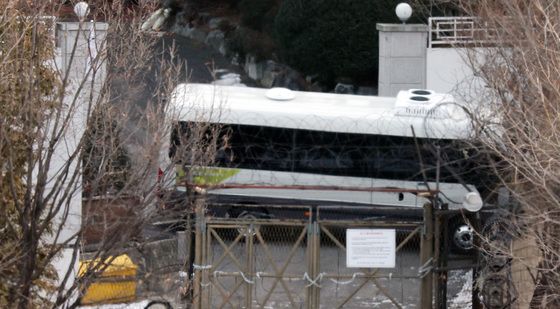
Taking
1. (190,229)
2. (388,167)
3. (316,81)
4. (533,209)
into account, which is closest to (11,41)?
(190,229)

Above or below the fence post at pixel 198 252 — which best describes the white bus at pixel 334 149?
above

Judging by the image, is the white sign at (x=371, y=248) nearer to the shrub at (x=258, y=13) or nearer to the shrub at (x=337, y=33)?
the shrub at (x=337, y=33)

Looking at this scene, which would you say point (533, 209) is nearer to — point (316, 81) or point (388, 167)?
point (388, 167)

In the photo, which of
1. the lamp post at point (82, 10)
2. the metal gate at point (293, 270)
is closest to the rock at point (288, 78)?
the metal gate at point (293, 270)

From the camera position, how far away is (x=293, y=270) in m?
16.4

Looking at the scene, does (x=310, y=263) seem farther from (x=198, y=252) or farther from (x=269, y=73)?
(x=269, y=73)

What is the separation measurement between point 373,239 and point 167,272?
2749 mm

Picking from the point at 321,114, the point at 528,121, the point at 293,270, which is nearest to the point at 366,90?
the point at 321,114

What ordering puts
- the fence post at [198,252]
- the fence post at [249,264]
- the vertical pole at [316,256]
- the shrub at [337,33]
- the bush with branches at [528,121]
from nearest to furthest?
1. the bush with branches at [528,121]
2. the fence post at [249,264]
3. the vertical pole at [316,256]
4. the fence post at [198,252]
5. the shrub at [337,33]

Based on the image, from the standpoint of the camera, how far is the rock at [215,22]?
36.5 m

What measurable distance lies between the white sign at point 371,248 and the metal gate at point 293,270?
12 centimetres

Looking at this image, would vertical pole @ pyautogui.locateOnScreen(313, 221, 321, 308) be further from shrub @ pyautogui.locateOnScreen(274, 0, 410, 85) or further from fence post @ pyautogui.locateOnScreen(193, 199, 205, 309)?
shrub @ pyautogui.locateOnScreen(274, 0, 410, 85)

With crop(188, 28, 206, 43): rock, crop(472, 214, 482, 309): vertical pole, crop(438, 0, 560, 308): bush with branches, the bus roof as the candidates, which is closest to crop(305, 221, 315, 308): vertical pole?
crop(472, 214, 482, 309): vertical pole

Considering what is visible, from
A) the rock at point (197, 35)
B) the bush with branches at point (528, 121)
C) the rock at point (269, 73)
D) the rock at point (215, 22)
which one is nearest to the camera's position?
the bush with branches at point (528, 121)
